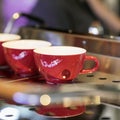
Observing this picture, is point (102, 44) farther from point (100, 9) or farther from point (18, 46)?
point (100, 9)

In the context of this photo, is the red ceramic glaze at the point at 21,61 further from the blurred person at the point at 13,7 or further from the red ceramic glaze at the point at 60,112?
the blurred person at the point at 13,7

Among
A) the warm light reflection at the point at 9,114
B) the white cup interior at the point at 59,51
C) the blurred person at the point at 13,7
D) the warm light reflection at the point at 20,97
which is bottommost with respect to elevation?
the warm light reflection at the point at 9,114

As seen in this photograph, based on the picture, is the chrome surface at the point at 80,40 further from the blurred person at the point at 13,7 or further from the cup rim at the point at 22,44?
the blurred person at the point at 13,7

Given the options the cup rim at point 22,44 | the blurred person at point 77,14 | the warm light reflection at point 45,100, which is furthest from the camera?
the blurred person at point 77,14

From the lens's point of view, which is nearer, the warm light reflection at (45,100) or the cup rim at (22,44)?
the warm light reflection at (45,100)

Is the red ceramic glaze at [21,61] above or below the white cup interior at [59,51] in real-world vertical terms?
below

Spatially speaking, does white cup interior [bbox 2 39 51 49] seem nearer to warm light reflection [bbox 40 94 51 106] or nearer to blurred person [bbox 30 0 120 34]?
warm light reflection [bbox 40 94 51 106]

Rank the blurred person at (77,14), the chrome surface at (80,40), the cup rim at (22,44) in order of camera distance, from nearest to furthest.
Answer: the cup rim at (22,44)
the chrome surface at (80,40)
the blurred person at (77,14)

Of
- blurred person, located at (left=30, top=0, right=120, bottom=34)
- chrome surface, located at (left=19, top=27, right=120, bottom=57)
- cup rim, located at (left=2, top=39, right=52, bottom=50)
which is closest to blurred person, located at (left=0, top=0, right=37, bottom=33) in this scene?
blurred person, located at (left=30, top=0, right=120, bottom=34)

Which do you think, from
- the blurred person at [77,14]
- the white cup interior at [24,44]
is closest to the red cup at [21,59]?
the white cup interior at [24,44]

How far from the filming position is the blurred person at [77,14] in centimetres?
113

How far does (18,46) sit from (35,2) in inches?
29.6

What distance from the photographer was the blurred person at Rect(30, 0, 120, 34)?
1134 millimetres

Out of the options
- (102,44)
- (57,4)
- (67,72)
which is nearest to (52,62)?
(67,72)
